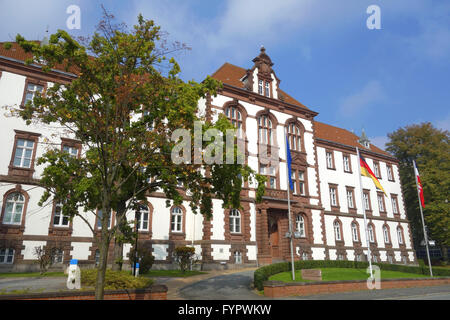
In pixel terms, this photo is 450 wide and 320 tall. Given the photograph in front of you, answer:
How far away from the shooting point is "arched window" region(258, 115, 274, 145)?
31820 millimetres

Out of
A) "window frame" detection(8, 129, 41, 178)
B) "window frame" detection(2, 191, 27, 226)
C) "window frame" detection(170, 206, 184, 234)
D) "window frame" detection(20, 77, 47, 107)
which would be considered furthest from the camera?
"window frame" detection(170, 206, 184, 234)

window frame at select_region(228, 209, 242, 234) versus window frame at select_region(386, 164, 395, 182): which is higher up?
window frame at select_region(386, 164, 395, 182)

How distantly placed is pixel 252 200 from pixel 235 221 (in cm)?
254

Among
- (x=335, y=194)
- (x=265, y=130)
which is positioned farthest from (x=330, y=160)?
(x=265, y=130)

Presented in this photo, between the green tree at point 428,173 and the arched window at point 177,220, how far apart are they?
3385 centimetres

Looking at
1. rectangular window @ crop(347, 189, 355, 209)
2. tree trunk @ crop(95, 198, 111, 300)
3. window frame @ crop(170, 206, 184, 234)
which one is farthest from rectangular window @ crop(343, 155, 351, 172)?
tree trunk @ crop(95, 198, 111, 300)

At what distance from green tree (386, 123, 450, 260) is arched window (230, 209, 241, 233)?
94.1 ft

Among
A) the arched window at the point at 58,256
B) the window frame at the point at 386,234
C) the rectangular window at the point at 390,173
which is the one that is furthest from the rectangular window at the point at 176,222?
the rectangular window at the point at 390,173

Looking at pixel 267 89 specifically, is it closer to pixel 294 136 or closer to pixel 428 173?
pixel 294 136

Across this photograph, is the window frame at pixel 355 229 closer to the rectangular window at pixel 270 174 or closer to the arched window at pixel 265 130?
the rectangular window at pixel 270 174

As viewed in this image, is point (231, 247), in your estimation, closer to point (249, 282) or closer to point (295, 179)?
point (249, 282)

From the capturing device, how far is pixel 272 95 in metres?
34.1

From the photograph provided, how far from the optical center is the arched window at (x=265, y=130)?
3182 centimetres

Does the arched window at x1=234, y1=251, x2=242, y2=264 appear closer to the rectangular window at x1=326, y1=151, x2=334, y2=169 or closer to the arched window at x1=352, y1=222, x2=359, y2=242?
the arched window at x1=352, y1=222, x2=359, y2=242
